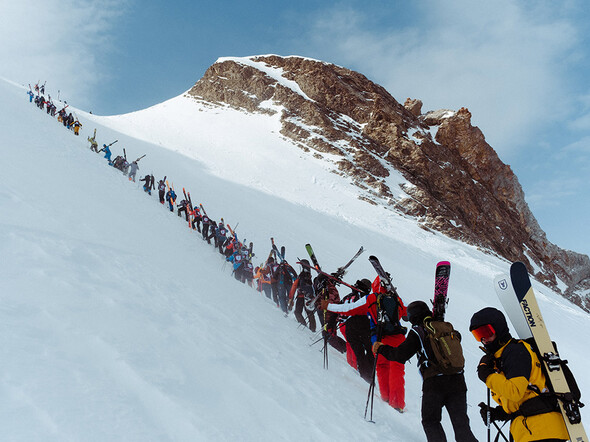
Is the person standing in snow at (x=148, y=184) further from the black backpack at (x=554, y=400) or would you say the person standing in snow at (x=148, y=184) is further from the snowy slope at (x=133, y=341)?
the black backpack at (x=554, y=400)

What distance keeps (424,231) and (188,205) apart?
77.7 feet

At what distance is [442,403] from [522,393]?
1.30 metres

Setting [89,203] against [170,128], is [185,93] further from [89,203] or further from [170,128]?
[89,203]

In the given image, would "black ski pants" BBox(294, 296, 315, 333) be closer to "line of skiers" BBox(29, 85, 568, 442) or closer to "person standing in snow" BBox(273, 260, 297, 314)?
"line of skiers" BBox(29, 85, 568, 442)

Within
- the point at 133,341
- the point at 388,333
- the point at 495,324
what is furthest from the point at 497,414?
the point at 133,341

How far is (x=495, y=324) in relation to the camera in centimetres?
284

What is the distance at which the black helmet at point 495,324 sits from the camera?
284 cm

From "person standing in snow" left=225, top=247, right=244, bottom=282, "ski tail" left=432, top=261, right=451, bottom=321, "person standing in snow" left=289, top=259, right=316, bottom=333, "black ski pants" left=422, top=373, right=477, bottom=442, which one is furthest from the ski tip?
"person standing in snow" left=225, top=247, right=244, bottom=282

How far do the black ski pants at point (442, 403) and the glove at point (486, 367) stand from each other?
2.95 ft

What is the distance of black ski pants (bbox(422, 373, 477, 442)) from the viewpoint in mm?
3569

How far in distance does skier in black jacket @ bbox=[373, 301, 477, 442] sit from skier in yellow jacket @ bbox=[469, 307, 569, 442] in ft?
2.73

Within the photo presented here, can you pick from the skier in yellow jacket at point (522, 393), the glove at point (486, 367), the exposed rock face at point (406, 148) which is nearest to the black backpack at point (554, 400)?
the skier in yellow jacket at point (522, 393)

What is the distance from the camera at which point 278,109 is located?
1959 inches

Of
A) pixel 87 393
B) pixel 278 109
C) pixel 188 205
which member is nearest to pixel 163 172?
pixel 188 205
